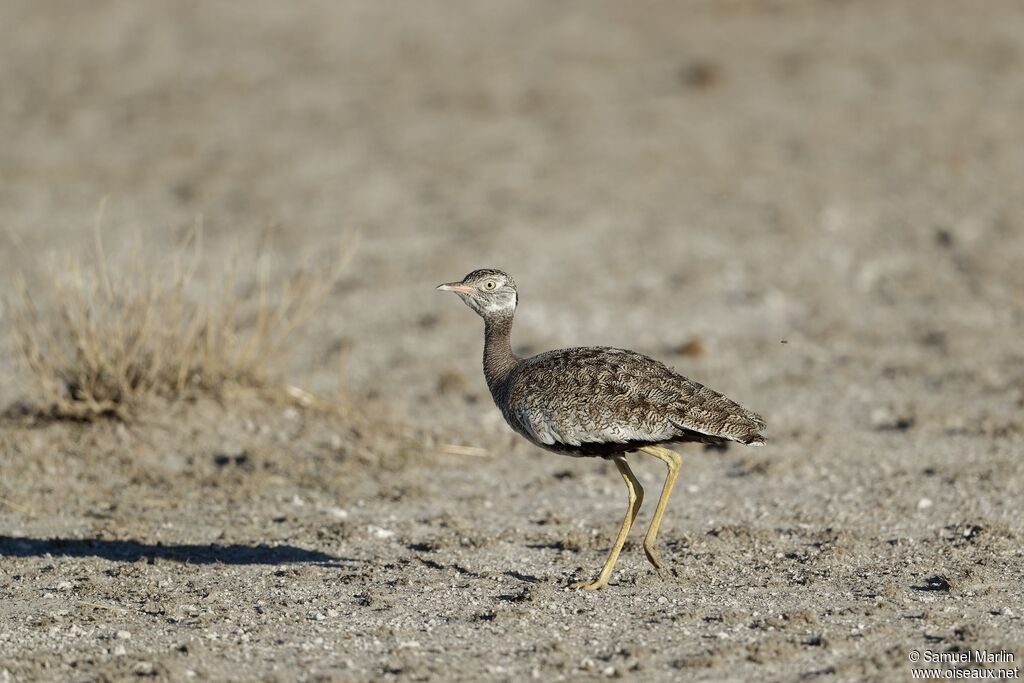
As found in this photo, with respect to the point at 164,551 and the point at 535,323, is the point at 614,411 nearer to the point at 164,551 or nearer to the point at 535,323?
the point at 164,551

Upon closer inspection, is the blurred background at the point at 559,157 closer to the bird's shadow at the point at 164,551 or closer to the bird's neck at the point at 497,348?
the bird's shadow at the point at 164,551

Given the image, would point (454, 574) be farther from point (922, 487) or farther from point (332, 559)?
point (922, 487)

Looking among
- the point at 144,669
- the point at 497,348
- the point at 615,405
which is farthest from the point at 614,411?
the point at 144,669

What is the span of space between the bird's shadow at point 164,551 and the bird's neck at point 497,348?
115cm

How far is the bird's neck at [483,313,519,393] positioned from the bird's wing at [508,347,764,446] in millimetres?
250

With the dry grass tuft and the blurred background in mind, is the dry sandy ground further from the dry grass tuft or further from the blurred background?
the dry grass tuft

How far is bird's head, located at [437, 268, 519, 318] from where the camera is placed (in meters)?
6.25

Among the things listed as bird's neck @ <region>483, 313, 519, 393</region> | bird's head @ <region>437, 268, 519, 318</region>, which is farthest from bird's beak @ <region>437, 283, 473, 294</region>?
bird's neck @ <region>483, 313, 519, 393</region>

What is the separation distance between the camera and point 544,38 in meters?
19.5

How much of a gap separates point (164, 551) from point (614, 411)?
2419 mm

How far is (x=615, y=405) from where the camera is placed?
5.66 m

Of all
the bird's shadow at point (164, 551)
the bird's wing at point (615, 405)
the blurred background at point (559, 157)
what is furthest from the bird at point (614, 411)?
the blurred background at point (559, 157)

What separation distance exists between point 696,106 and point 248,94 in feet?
19.1

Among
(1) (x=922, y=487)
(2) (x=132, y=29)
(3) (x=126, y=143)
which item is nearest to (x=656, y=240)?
(1) (x=922, y=487)
